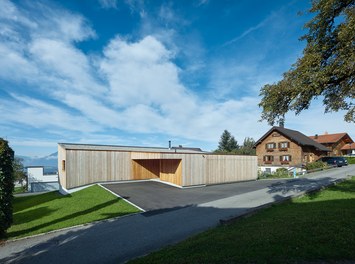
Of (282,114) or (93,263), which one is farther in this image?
(282,114)

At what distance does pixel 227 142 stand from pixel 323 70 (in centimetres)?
4451

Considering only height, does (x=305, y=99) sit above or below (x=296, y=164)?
above

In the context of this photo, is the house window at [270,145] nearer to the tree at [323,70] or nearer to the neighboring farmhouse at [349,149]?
the neighboring farmhouse at [349,149]

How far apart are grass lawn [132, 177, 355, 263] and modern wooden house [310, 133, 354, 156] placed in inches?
1902

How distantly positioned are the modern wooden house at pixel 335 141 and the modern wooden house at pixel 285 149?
7432 mm

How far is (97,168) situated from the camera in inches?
768

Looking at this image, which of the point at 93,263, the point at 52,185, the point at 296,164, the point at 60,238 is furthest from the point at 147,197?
the point at 296,164

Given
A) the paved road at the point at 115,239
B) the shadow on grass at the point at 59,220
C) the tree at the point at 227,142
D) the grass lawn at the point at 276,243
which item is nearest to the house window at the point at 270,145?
the tree at the point at 227,142

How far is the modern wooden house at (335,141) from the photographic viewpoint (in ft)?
157

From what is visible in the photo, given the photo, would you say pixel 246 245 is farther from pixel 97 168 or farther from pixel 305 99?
pixel 97 168

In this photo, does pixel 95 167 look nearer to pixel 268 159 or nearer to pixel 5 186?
pixel 5 186

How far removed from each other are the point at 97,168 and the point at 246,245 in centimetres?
1664

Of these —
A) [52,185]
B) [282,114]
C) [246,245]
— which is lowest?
[52,185]

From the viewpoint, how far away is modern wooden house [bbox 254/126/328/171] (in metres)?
35.4
